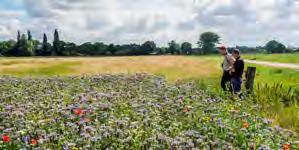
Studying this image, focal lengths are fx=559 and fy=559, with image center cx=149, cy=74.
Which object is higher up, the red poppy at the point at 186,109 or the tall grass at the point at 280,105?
the red poppy at the point at 186,109

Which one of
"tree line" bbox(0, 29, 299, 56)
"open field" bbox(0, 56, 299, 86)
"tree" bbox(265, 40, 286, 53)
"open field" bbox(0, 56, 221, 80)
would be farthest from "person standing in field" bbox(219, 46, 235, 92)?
"tree" bbox(265, 40, 286, 53)

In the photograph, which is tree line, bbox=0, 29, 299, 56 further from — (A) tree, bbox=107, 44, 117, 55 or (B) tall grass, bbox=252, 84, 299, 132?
(B) tall grass, bbox=252, 84, 299, 132

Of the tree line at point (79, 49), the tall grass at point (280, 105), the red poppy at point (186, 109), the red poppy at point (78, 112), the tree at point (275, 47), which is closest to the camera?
the red poppy at point (78, 112)

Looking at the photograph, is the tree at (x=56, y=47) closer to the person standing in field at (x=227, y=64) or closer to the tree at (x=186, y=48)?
the tree at (x=186, y=48)

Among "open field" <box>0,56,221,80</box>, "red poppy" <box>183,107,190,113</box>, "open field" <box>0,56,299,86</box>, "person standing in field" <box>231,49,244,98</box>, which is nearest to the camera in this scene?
"red poppy" <box>183,107,190,113</box>

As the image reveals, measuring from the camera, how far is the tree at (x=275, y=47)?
149 metres

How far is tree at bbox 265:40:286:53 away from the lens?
149000 mm

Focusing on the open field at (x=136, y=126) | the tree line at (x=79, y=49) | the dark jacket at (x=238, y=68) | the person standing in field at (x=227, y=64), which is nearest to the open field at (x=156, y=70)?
the person standing in field at (x=227, y=64)

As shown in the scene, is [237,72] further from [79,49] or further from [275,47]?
[275,47]

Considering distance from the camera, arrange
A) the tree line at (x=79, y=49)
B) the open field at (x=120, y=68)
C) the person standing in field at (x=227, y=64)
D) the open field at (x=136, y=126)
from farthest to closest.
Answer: the tree line at (x=79, y=49) → the open field at (x=120, y=68) → the person standing in field at (x=227, y=64) → the open field at (x=136, y=126)

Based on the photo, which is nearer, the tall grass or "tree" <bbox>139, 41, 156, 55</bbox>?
the tall grass

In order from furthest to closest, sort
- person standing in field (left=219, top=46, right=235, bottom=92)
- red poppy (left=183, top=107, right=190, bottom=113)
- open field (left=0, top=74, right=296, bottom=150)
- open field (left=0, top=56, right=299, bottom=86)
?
open field (left=0, top=56, right=299, bottom=86) → person standing in field (left=219, top=46, right=235, bottom=92) → red poppy (left=183, top=107, right=190, bottom=113) → open field (left=0, top=74, right=296, bottom=150)

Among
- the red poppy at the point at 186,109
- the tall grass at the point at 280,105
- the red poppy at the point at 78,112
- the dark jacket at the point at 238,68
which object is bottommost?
the tall grass at the point at 280,105

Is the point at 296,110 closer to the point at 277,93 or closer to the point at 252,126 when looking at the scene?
the point at 277,93
